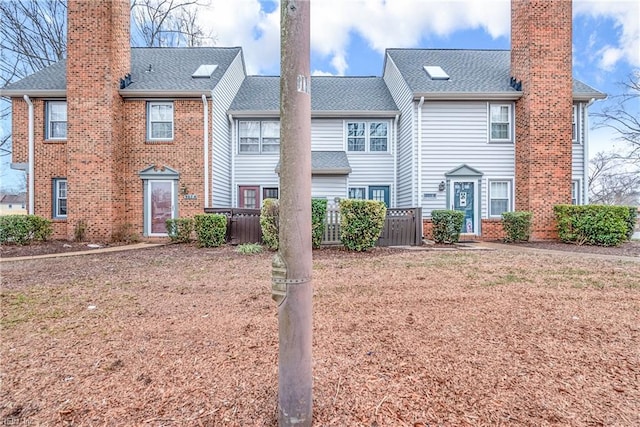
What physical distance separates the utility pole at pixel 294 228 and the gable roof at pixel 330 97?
11.9m

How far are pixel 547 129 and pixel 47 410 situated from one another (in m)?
14.2

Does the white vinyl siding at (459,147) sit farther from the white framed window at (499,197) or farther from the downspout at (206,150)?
the downspout at (206,150)

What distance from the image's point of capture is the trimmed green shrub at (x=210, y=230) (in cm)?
934

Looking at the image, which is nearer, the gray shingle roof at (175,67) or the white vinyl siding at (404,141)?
the gray shingle roof at (175,67)

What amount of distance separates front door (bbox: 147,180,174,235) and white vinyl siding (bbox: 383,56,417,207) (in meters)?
Result: 8.83

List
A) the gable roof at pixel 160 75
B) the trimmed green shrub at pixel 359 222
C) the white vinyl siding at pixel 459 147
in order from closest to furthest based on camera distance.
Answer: the trimmed green shrub at pixel 359 222, the gable roof at pixel 160 75, the white vinyl siding at pixel 459 147

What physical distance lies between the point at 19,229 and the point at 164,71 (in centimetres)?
761

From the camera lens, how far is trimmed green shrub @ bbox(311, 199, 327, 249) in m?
8.23

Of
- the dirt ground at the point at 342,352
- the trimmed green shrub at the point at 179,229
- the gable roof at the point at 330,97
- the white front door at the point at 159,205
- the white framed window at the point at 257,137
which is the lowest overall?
the dirt ground at the point at 342,352

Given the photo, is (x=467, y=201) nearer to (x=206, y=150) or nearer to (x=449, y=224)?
(x=449, y=224)

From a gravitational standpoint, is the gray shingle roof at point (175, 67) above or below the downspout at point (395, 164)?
above

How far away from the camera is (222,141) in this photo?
42.1 feet

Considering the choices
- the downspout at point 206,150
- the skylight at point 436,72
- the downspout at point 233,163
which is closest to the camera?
the downspout at point 206,150

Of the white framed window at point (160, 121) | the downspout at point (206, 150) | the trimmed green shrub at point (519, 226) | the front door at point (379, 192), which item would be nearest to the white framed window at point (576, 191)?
the trimmed green shrub at point (519, 226)
